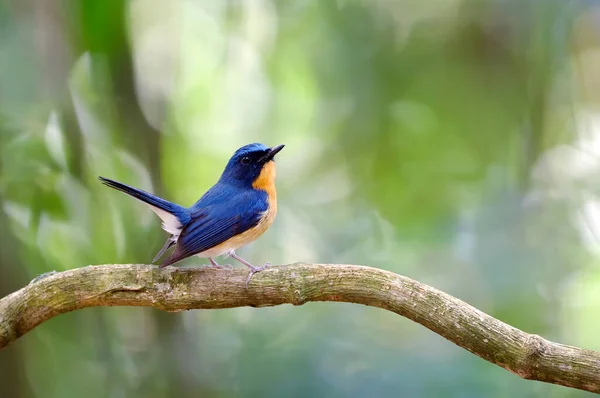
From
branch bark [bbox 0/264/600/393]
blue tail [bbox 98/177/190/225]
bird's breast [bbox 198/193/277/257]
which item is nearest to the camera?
branch bark [bbox 0/264/600/393]

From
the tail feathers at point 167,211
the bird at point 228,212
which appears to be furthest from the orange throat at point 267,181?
the tail feathers at point 167,211

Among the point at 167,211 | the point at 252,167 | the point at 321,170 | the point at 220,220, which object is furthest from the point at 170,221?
the point at 321,170

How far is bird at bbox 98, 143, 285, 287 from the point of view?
2.89m

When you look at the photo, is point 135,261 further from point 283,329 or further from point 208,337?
point 283,329

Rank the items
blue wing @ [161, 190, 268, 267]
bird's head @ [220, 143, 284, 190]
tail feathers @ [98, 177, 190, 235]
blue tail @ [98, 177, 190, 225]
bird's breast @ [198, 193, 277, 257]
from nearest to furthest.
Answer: blue tail @ [98, 177, 190, 225] → tail feathers @ [98, 177, 190, 235] → blue wing @ [161, 190, 268, 267] → bird's breast @ [198, 193, 277, 257] → bird's head @ [220, 143, 284, 190]

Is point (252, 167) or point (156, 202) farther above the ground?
point (252, 167)

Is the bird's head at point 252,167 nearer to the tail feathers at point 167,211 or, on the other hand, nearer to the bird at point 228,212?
the bird at point 228,212

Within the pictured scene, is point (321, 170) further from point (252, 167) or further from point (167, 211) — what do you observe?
point (167, 211)

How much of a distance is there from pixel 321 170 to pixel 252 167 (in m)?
1.24

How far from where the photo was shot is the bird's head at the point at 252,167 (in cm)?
328

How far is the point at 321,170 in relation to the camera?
451 centimetres

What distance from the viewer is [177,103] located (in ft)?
14.0

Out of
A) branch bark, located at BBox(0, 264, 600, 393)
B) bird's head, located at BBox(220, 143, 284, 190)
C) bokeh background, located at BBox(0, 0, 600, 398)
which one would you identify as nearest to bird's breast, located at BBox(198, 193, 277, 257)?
bird's head, located at BBox(220, 143, 284, 190)

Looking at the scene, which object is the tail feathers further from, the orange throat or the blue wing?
the orange throat
